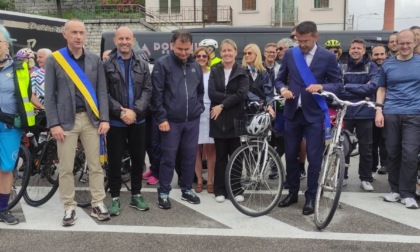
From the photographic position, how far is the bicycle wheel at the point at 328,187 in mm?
3869

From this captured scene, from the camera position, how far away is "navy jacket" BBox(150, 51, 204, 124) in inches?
178

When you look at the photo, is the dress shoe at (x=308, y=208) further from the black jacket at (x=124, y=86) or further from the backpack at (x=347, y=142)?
the black jacket at (x=124, y=86)

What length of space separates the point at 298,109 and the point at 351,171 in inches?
99.3

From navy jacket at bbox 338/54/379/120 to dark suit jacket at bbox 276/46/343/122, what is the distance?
1.00 metres

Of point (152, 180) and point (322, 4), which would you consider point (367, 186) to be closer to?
point (152, 180)

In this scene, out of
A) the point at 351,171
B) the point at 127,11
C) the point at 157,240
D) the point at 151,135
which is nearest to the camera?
the point at 157,240

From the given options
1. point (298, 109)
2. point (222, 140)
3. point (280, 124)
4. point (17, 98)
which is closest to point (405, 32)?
point (298, 109)

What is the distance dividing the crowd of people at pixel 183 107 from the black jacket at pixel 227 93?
0.01 metres

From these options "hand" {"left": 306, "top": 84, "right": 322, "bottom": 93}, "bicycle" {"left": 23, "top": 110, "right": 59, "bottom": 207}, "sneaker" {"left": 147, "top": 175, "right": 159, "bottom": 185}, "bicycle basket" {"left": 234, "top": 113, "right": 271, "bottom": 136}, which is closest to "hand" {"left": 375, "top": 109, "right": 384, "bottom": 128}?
"hand" {"left": 306, "top": 84, "right": 322, "bottom": 93}

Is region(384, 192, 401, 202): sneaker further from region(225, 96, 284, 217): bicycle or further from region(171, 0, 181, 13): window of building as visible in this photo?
region(171, 0, 181, 13): window of building

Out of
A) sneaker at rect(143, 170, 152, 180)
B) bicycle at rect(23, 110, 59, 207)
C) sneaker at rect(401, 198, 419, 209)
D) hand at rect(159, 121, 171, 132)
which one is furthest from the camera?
sneaker at rect(143, 170, 152, 180)

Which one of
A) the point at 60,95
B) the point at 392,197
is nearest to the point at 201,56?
the point at 60,95

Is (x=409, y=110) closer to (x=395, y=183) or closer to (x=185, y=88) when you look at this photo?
(x=395, y=183)

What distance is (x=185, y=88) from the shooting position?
460 cm
